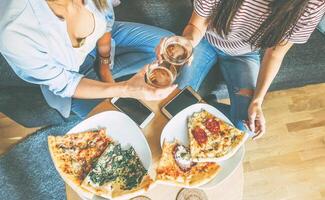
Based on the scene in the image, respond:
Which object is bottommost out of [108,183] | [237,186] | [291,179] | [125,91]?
[291,179]

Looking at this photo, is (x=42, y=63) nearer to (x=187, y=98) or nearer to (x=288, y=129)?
(x=187, y=98)

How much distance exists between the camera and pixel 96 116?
1328 millimetres

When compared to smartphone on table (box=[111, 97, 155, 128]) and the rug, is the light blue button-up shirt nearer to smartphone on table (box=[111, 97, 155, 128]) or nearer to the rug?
smartphone on table (box=[111, 97, 155, 128])

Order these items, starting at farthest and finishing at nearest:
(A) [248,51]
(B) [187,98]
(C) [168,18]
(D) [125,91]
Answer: (C) [168,18]
(A) [248,51]
(B) [187,98]
(D) [125,91]

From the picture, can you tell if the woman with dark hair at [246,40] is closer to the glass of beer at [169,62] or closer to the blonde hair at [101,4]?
the glass of beer at [169,62]

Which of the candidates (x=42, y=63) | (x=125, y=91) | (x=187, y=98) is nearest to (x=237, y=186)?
(x=187, y=98)

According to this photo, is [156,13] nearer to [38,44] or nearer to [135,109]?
[135,109]

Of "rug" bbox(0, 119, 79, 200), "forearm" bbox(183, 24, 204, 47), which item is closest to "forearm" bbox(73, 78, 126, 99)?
"forearm" bbox(183, 24, 204, 47)

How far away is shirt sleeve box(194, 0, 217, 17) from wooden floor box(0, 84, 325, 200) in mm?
922

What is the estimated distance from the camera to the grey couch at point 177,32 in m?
1.64

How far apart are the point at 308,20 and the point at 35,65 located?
3.02 ft

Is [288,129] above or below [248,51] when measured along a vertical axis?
below

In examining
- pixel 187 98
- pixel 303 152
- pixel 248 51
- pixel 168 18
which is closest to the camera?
pixel 187 98

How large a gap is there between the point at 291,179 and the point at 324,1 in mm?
1135
